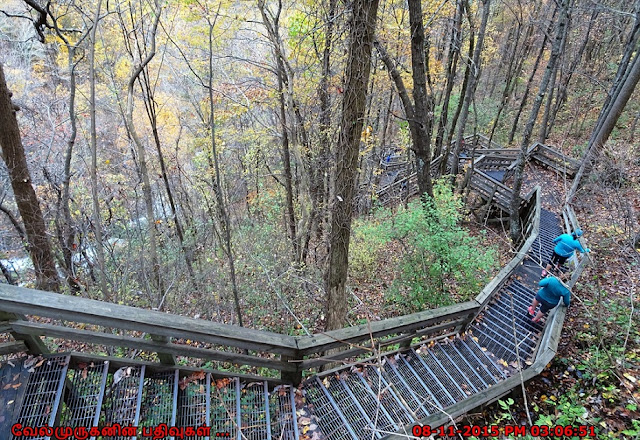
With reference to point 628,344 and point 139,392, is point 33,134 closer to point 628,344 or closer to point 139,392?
point 139,392

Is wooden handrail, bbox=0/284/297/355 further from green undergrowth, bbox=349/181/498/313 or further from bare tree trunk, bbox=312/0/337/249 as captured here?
green undergrowth, bbox=349/181/498/313

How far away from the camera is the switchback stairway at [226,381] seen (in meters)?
2.45

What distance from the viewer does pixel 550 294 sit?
5.66 metres

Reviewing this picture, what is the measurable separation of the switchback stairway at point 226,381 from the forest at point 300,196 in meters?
0.58

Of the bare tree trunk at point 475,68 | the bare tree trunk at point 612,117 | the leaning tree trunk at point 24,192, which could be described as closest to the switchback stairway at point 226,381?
the leaning tree trunk at point 24,192

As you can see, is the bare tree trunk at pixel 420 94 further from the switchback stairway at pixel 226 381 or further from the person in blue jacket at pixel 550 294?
the switchback stairway at pixel 226 381

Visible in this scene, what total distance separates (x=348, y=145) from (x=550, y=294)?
16.0ft

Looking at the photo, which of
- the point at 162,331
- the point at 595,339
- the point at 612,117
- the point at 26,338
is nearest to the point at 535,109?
the point at 612,117

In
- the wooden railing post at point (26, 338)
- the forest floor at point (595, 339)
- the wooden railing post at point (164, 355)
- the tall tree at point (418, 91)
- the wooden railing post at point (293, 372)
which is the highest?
the tall tree at point (418, 91)

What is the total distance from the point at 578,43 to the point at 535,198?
49.1 ft

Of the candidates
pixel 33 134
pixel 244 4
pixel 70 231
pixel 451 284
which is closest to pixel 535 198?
pixel 451 284

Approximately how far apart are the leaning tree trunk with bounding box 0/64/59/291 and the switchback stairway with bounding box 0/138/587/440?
14.7 ft

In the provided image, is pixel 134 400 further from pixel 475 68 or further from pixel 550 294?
pixel 475 68

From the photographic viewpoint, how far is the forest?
4.58 m
